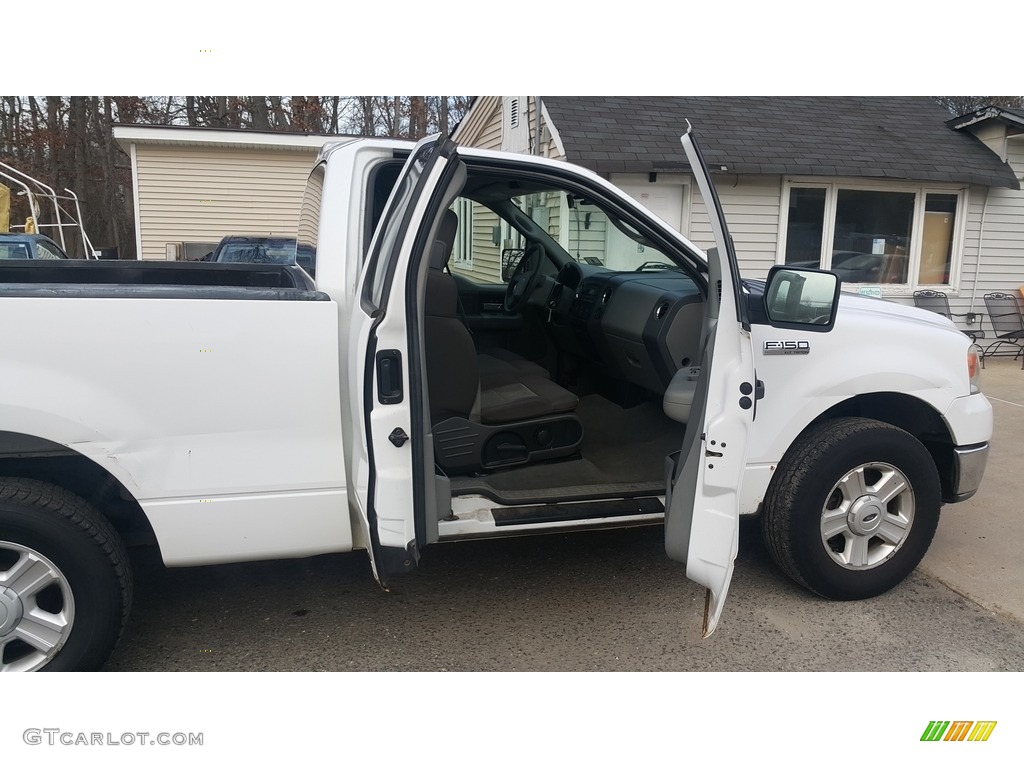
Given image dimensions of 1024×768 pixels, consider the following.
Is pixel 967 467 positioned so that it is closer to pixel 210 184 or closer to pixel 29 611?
pixel 29 611

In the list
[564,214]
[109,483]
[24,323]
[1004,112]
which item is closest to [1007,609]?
[564,214]

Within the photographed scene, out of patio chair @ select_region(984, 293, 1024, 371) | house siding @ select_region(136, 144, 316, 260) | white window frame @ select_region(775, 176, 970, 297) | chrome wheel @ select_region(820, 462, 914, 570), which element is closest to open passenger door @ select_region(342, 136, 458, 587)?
chrome wheel @ select_region(820, 462, 914, 570)

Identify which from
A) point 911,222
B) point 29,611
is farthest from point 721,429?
point 911,222

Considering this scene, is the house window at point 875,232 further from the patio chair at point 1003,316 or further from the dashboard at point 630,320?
the dashboard at point 630,320

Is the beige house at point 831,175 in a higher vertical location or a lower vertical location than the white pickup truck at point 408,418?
higher

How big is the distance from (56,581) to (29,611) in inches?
5.2

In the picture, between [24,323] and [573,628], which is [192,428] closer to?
[24,323]

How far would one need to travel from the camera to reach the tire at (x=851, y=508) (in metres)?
3.47

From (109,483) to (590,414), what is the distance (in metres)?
2.55

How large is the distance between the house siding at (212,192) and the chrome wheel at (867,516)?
14.6 meters

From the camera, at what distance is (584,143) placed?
9.34 meters

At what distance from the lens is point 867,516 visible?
11.6 ft
